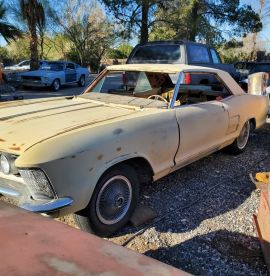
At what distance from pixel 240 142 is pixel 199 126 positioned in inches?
69.5

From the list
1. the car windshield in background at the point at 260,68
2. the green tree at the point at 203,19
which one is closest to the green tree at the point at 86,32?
the green tree at the point at 203,19

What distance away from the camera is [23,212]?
6.14ft

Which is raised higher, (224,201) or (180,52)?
(180,52)

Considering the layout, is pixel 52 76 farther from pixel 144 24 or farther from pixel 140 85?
pixel 140 85

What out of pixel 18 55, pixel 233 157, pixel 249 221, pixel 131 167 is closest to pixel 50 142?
pixel 131 167

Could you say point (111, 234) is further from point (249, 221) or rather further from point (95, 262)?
point (95, 262)

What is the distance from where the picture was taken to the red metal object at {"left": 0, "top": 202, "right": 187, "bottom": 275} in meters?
1.37

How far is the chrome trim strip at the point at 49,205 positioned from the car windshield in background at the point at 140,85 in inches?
89.0

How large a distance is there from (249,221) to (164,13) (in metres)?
16.5

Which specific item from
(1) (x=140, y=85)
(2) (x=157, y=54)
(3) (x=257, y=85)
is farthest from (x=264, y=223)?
(2) (x=157, y=54)

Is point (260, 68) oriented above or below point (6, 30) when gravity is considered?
below

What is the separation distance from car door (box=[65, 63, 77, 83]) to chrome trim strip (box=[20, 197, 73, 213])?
14852 mm

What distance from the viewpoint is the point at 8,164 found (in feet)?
9.93

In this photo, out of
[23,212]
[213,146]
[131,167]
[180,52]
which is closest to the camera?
[23,212]
